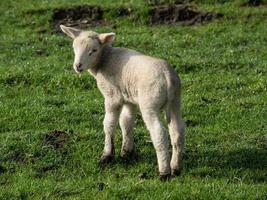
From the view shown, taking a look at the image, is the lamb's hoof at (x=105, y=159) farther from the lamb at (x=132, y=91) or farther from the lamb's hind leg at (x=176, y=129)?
the lamb's hind leg at (x=176, y=129)

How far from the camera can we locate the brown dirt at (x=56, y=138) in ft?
36.5

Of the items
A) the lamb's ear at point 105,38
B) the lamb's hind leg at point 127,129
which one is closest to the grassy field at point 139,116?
the lamb's hind leg at point 127,129

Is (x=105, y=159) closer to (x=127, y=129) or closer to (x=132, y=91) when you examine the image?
(x=127, y=129)

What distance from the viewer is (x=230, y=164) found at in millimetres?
10359


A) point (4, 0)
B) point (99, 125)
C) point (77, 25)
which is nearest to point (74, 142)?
point (99, 125)

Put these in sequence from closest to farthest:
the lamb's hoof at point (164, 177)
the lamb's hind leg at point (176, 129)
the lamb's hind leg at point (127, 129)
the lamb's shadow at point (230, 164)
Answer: the lamb's hoof at point (164, 177) < the lamb's hind leg at point (176, 129) < the lamb's shadow at point (230, 164) < the lamb's hind leg at point (127, 129)

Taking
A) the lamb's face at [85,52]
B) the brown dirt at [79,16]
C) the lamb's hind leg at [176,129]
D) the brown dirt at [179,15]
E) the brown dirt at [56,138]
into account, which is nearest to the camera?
the lamb's hind leg at [176,129]

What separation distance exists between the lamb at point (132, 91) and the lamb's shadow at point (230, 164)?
21.0 inches

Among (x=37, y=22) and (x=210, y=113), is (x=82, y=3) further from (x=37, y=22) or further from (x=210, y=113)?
(x=210, y=113)

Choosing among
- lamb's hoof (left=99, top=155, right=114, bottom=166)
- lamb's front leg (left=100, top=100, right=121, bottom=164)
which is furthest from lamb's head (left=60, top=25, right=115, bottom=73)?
lamb's hoof (left=99, top=155, right=114, bottom=166)

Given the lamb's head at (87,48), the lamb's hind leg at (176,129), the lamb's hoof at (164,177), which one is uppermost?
the lamb's head at (87,48)

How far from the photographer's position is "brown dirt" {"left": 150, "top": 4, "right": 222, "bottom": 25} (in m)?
20.2

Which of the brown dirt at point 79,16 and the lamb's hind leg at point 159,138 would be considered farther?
the brown dirt at point 79,16

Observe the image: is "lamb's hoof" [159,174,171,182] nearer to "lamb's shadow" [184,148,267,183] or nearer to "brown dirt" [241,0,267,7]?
"lamb's shadow" [184,148,267,183]
